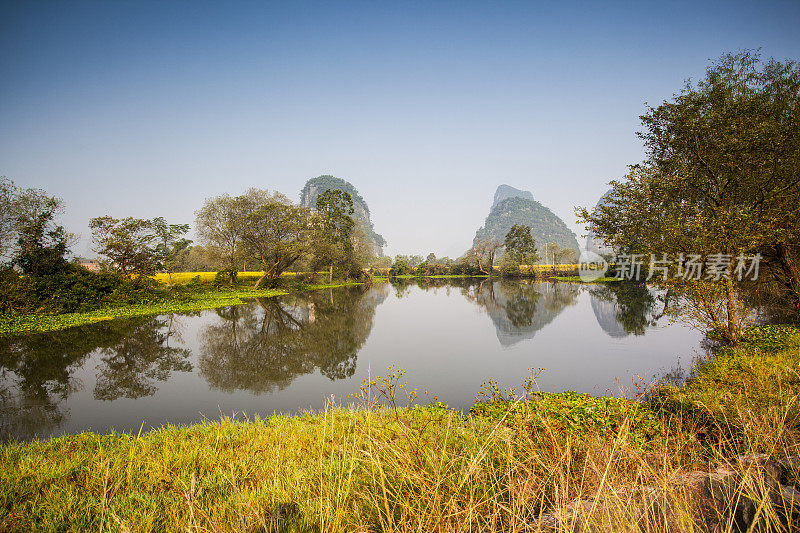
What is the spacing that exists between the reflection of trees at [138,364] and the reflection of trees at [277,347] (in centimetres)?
85

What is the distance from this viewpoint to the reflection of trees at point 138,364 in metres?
7.62

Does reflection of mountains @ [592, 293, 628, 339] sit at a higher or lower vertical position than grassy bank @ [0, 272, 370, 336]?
higher

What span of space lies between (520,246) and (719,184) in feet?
189

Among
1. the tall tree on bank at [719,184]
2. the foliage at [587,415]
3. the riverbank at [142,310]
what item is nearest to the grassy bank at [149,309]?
the riverbank at [142,310]

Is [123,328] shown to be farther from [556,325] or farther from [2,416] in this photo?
[556,325]

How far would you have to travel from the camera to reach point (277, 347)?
37.2 feet

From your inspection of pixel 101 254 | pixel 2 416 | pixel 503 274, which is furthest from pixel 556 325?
pixel 503 274

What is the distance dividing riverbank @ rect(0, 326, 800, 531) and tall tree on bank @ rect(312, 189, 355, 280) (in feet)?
110

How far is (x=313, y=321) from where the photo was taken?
53.6 ft

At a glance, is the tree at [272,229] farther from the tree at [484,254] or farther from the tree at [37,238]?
the tree at [484,254]

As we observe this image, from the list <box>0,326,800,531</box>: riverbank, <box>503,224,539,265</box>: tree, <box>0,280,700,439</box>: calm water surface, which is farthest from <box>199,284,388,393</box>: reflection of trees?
<box>503,224,539,265</box>: tree

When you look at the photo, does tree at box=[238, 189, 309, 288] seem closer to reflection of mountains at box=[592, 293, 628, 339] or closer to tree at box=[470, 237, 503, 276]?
reflection of mountains at box=[592, 293, 628, 339]

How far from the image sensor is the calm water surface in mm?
6695

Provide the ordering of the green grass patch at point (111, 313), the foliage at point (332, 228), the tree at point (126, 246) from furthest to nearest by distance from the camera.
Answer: the foliage at point (332, 228)
the tree at point (126, 246)
the green grass patch at point (111, 313)
